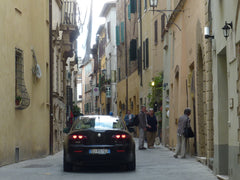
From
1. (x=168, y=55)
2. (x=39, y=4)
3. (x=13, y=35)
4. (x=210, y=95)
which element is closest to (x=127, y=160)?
(x=210, y=95)

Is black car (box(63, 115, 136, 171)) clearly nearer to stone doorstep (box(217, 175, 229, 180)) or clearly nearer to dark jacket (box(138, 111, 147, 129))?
stone doorstep (box(217, 175, 229, 180))

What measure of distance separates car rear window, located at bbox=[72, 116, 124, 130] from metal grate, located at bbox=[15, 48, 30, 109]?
3.32 m

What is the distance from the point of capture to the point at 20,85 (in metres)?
19.2

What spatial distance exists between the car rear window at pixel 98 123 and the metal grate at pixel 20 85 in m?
3.32

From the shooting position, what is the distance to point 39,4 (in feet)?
75.0

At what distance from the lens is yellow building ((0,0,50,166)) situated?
17203mm

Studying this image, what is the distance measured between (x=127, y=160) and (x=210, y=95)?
260cm

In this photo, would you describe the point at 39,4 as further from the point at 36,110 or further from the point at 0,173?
the point at 0,173

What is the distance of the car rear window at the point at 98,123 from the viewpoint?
1507 centimetres

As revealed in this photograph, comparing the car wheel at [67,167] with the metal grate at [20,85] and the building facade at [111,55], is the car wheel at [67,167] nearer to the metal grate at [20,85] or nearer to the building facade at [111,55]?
the metal grate at [20,85]

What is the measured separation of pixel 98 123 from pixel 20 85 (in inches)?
191

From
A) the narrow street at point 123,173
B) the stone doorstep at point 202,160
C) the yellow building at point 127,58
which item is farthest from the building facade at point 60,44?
the narrow street at point 123,173

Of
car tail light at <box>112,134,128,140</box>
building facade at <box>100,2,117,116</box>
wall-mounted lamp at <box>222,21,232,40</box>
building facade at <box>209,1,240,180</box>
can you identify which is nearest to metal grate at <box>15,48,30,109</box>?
car tail light at <box>112,134,128,140</box>

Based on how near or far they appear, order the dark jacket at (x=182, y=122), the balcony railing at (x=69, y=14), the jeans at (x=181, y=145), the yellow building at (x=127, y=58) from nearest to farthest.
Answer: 1. the dark jacket at (x=182, y=122)
2. the jeans at (x=181, y=145)
3. the balcony railing at (x=69, y=14)
4. the yellow building at (x=127, y=58)
